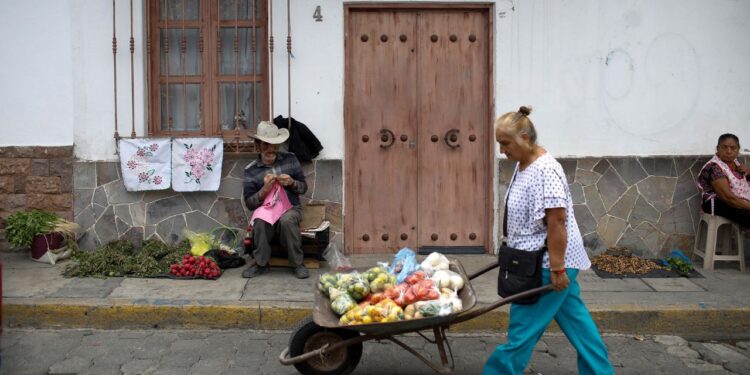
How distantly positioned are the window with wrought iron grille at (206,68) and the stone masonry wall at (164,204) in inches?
Answer: 20.8

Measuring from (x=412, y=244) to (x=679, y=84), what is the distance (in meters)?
3.28

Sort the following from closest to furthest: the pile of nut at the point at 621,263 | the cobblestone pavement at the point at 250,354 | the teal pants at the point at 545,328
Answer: the teal pants at the point at 545,328 → the cobblestone pavement at the point at 250,354 → the pile of nut at the point at 621,263

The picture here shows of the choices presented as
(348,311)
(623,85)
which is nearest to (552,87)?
(623,85)

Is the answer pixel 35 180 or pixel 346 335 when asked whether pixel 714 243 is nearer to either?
pixel 346 335

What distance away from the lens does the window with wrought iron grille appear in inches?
297

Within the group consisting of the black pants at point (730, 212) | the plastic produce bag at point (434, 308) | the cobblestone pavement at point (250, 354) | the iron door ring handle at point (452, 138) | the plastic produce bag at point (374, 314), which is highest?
the iron door ring handle at point (452, 138)

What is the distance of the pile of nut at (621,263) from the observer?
702 centimetres

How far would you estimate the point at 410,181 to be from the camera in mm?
7547

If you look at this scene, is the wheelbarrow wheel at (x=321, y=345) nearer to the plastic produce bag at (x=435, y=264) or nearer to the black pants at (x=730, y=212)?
the plastic produce bag at (x=435, y=264)

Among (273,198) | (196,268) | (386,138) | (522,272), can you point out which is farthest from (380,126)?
(522,272)

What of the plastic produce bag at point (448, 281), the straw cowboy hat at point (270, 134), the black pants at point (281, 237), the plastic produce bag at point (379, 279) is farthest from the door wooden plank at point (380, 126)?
the plastic produce bag at point (448, 281)

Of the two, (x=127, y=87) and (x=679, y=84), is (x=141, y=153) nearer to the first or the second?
(x=127, y=87)

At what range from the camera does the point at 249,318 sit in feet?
19.2

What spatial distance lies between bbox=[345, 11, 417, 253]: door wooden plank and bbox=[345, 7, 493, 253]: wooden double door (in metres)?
0.01
